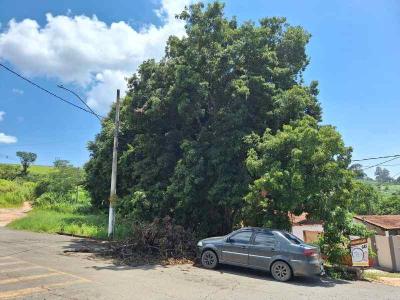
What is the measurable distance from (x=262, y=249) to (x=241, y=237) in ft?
3.03

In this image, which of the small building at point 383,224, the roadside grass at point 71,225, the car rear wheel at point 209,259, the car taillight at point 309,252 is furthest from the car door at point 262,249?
the small building at point 383,224

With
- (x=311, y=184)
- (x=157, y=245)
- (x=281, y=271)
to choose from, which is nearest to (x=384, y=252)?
(x=311, y=184)

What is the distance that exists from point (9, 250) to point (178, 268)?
7102 mm

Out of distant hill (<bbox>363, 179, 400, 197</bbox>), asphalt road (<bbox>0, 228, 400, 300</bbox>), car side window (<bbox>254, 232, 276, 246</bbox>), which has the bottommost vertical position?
asphalt road (<bbox>0, 228, 400, 300</bbox>)

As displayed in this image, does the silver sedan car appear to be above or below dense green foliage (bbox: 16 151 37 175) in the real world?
below

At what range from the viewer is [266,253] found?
40.8ft

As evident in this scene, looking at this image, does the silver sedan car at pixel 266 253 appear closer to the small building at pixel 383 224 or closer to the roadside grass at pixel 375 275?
the roadside grass at pixel 375 275

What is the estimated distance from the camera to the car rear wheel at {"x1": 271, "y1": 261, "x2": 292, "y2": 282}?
11.9m

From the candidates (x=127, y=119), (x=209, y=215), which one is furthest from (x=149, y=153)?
(x=209, y=215)

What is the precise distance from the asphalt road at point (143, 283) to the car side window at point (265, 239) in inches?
41.3

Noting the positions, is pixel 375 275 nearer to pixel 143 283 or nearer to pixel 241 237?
pixel 241 237

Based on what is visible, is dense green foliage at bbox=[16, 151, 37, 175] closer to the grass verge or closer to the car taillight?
the grass verge

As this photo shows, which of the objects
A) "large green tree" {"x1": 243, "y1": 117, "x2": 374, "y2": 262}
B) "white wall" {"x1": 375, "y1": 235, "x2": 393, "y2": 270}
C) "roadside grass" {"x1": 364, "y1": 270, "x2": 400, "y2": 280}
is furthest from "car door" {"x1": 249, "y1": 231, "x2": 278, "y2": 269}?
"white wall" {"x1": 375, "y1": 235, "x2": 393, "y2": 270}

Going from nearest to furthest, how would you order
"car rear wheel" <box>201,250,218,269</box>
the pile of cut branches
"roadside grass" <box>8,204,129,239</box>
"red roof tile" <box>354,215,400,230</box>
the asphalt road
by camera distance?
the asphalt road, "car rear wheel" <box>201,250,218,269</box>, the pile of cut branches, "roadside grass" <box>8,204,129,239</box>, "red roof tile" <box>354,215,400,230</box>
